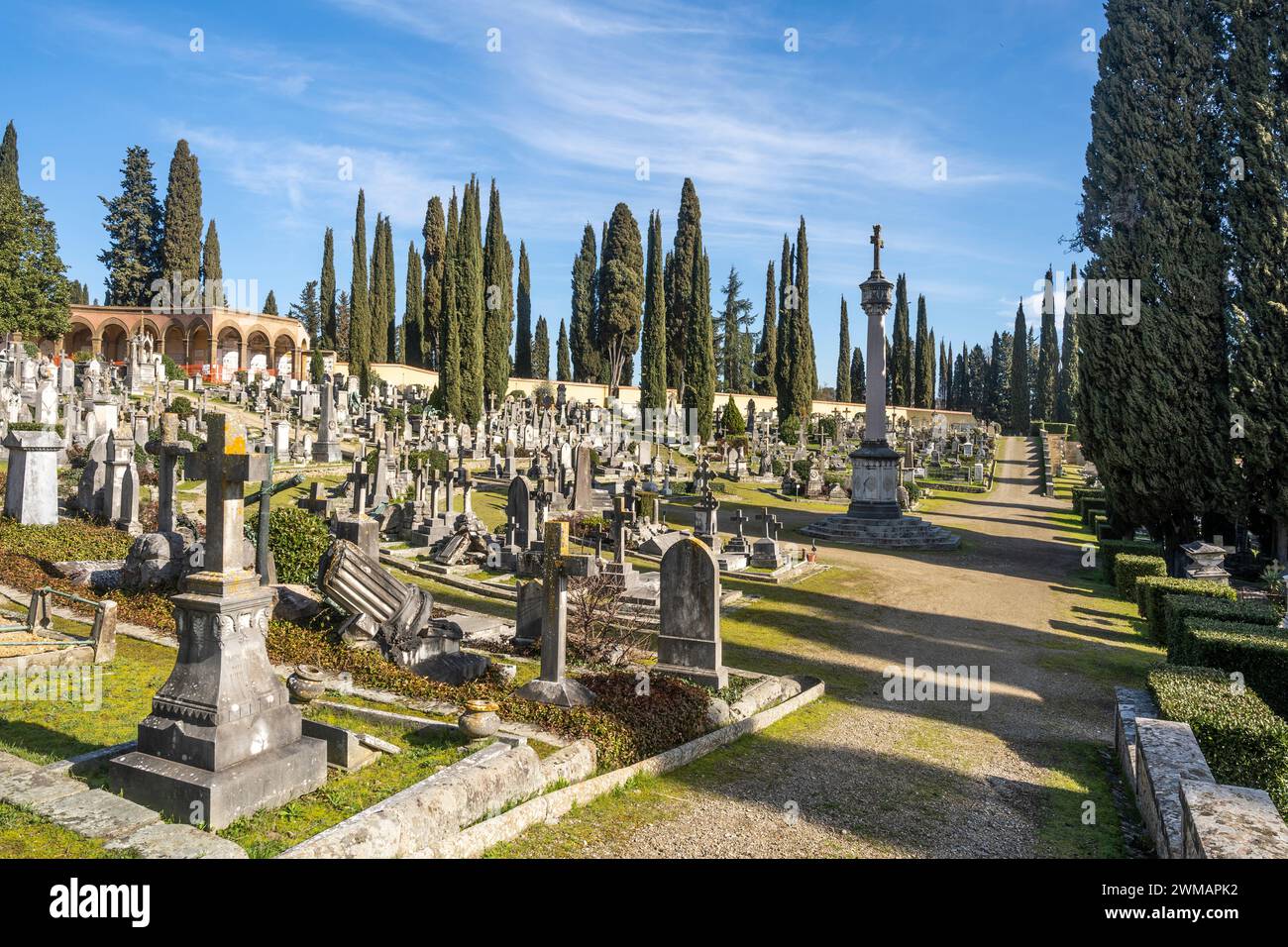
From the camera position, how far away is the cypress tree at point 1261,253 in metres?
17.3

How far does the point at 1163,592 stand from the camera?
13.0 meters

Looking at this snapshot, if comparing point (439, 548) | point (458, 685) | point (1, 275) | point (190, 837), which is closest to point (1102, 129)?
point (439, 548)

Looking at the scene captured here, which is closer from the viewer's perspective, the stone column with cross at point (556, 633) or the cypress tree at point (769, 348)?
the stone column with cross at point (556, 633)

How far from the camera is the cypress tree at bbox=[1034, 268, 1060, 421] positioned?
72.8 meters

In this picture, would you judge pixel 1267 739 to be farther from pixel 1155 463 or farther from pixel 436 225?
pixel 436 225

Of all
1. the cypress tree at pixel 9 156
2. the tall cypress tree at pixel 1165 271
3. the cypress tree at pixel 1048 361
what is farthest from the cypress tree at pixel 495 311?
the cypress tree at pixel 1048 361

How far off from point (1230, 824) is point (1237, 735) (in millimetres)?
2379

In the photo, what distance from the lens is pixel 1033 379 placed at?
260 ft

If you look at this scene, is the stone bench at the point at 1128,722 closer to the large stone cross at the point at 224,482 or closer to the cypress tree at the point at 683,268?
the large stone cross at the point at 224,482

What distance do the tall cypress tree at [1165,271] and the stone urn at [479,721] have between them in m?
18.8

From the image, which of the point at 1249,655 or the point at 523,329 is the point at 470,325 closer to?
the point at 523,329

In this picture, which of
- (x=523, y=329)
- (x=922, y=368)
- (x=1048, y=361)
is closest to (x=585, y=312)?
(x=523, y=329)

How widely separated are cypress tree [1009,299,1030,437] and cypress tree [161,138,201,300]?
67.3 metres

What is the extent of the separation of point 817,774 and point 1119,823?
2286 mm
